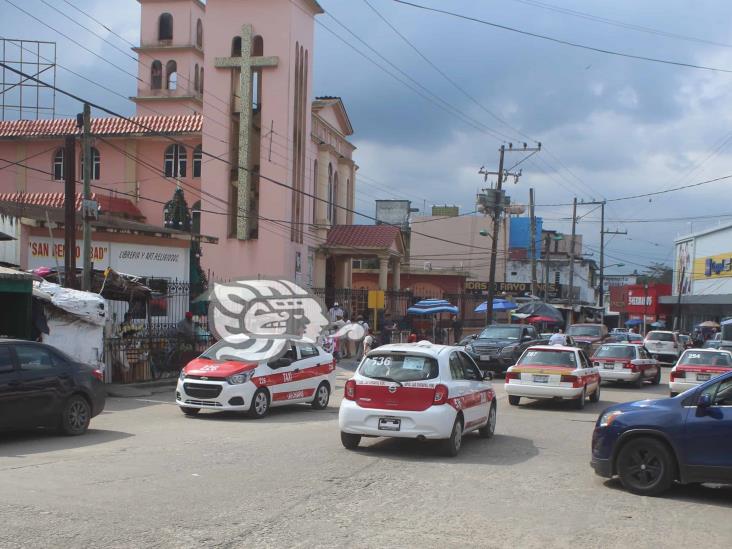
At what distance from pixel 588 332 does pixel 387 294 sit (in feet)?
32.8

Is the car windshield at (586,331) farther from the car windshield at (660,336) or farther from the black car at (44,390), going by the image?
the black car at (44,390)

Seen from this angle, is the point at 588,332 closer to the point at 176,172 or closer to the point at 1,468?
the point at 176,172

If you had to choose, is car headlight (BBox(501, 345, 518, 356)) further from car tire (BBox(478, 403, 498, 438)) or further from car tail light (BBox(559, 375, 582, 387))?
car tire (BBox(478, 403, 498, 438))

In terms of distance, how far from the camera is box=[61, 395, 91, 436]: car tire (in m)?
12.9

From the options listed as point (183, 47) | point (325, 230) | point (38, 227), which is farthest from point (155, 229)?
point (183, 47)

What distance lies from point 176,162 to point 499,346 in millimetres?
24523

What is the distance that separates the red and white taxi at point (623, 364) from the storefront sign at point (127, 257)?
14.7 meters

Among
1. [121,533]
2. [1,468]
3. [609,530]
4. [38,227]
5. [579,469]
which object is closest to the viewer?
[121,533]

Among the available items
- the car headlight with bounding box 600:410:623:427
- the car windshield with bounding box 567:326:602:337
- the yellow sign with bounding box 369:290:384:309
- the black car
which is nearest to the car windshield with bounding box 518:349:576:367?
the car headlight with bounding box 600:410:623:427

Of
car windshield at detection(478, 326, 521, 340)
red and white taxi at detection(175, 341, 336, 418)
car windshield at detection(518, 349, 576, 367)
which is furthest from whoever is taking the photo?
car windshield at detection(478, 326, 521, 340)

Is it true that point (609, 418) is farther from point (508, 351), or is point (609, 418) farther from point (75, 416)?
point (508, 351)

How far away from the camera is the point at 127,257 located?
27.4m

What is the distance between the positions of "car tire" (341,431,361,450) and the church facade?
25.4 metres

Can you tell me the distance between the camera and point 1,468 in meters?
10.0
